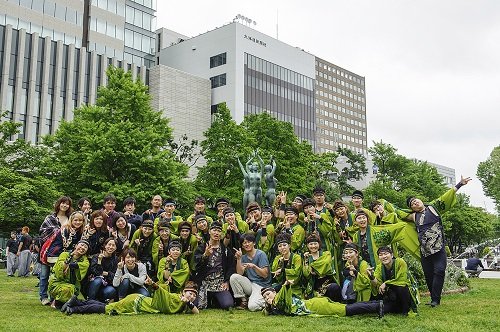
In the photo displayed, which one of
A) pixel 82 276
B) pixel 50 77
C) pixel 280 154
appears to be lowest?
pixel 82 276

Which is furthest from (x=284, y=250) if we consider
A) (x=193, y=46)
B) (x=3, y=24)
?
(x=193, y=46)

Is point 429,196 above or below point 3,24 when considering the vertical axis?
below

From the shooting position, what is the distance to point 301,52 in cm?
6253

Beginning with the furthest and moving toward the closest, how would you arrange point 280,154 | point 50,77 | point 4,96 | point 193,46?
point 193,46 → point 50,77 → point 4,96 → point 280,154

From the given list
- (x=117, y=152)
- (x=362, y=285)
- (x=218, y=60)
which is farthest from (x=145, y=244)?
(x=218, y=60)

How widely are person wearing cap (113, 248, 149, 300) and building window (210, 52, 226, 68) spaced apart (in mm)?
47834

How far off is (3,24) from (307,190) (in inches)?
1244

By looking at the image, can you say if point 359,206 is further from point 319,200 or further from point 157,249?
point 157,249

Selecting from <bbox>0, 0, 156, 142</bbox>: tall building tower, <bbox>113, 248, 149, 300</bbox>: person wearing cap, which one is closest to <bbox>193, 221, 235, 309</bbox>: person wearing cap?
<bbox>113, 248, 149, 300</bbox>: person wearing cap

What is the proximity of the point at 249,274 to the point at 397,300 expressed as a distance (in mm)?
2282

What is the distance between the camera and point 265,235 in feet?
28.0

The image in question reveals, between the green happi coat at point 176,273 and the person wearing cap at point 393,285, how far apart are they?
2.79 m

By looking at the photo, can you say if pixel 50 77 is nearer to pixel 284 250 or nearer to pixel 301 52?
pixel 301 52

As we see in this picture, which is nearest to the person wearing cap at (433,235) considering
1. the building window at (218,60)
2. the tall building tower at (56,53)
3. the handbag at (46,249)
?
the handbag at (46,249)
